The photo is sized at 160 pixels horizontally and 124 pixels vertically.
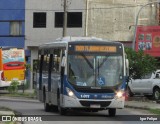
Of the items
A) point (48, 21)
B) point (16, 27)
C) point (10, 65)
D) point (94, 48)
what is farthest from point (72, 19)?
point (94, 48)

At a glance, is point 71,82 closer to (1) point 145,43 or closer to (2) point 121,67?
(2) point 121,67

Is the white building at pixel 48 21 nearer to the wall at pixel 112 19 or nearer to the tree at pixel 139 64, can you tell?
the wall at pixel 112 19

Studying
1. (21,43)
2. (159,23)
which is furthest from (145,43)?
(21,43)

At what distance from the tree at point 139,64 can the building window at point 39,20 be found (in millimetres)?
24841

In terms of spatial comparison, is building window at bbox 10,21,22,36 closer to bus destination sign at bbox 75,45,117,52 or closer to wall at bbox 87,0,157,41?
wall at bbox 87,0,157,41

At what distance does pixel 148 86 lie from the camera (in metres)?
36.0

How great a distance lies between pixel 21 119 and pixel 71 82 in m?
3.06

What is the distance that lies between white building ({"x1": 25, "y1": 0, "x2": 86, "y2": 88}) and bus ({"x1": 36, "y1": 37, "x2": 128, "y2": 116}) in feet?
115

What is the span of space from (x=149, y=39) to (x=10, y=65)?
664 inches

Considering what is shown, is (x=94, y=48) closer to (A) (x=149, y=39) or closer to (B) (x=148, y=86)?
(B) (x=148, y=86)

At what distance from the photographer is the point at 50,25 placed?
192ft

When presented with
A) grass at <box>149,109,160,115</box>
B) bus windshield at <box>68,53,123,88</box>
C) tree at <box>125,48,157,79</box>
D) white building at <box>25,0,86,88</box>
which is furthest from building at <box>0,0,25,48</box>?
bus windshield at <box>68,53,123,88</box>

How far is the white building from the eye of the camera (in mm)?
58469

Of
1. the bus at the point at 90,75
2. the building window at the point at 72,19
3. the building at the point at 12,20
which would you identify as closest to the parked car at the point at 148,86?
the bus at the point at 90,75
